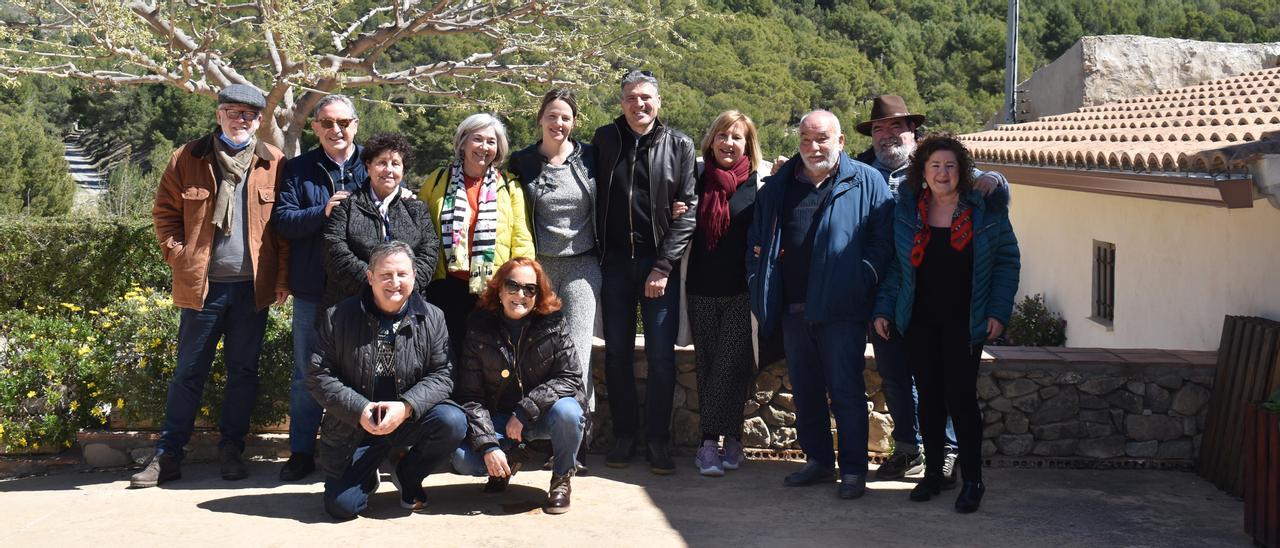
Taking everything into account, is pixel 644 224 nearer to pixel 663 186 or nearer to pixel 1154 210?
pixel 663 186

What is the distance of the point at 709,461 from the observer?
17.7 feet

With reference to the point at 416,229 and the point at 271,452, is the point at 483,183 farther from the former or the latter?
the point at 271,452

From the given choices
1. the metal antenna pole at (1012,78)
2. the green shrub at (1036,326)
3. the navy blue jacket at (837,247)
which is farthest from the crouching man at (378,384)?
the metal antenna pole at (1012,78)

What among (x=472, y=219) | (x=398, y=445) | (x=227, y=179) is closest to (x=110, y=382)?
(x=227, y=179)

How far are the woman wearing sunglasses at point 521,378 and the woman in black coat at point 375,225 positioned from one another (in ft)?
1.21

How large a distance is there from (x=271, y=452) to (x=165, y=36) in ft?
27.9

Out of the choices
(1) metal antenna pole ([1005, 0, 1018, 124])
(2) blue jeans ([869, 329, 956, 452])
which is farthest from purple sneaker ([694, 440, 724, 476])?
(1) metal antenna pole ([1005, 0, 1018, 124])

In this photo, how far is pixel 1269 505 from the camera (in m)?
4.22

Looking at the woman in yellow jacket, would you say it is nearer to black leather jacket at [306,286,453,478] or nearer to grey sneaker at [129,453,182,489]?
black leather jacket at [306,286,453,478]

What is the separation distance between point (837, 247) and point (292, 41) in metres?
8.55

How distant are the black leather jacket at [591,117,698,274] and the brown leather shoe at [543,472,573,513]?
1047 mm

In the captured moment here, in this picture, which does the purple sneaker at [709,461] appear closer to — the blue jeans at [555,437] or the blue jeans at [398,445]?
the blue jeans at [555,437]

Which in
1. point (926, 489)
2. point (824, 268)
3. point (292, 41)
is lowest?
point (926, 489)

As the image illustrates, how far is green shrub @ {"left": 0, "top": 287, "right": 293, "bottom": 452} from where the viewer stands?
222 inches
